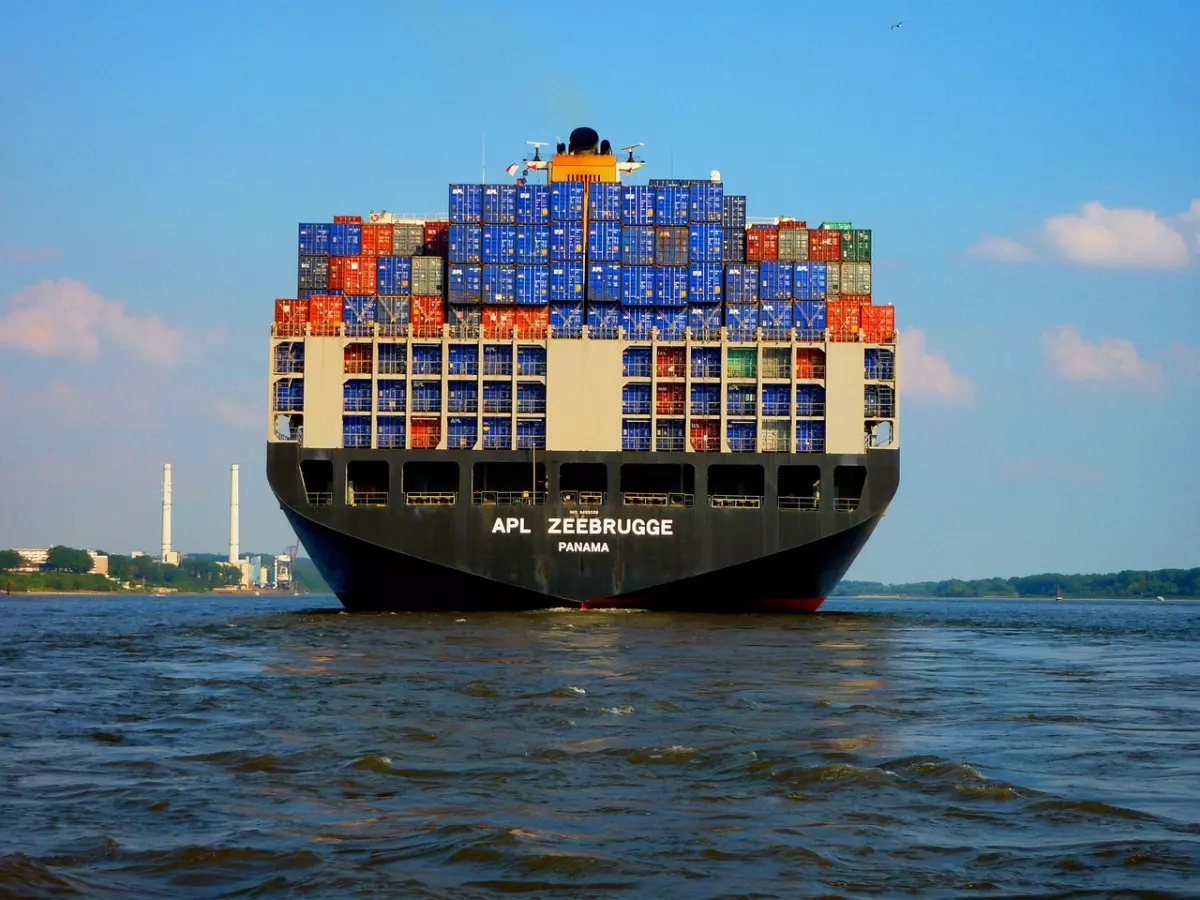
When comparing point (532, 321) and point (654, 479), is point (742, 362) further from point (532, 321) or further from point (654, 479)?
point (532, 321)

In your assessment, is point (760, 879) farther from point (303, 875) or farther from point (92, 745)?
point (92, 745)

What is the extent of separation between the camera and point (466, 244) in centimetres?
6247

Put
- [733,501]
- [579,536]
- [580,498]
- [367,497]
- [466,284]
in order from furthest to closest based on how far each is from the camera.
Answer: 1. [466,284]
2. [733,501]
3. [367,497]
4. [580,498]
5. [579,536]

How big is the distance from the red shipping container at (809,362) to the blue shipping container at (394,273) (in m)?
17.1

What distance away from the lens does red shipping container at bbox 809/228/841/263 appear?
211 feet

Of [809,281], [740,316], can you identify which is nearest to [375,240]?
[740,316]

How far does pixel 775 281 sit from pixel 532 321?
1063 cm

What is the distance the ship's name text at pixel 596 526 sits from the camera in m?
54.3

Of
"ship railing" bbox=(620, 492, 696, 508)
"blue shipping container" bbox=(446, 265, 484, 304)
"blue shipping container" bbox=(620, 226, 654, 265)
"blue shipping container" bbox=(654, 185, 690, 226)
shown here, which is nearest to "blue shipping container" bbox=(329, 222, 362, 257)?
"blue shipping container" bbox=(446, 265, 484, 304)

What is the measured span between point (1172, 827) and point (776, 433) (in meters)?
44.6

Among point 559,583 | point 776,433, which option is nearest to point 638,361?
point 776,433

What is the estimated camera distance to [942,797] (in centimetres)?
1600

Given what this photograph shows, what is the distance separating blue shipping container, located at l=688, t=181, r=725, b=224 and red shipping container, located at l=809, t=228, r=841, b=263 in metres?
4.42

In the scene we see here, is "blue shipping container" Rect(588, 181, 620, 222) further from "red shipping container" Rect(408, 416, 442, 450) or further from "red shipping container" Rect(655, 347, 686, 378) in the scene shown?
"red shipping container" Rect(408, 416, 442, 450)
